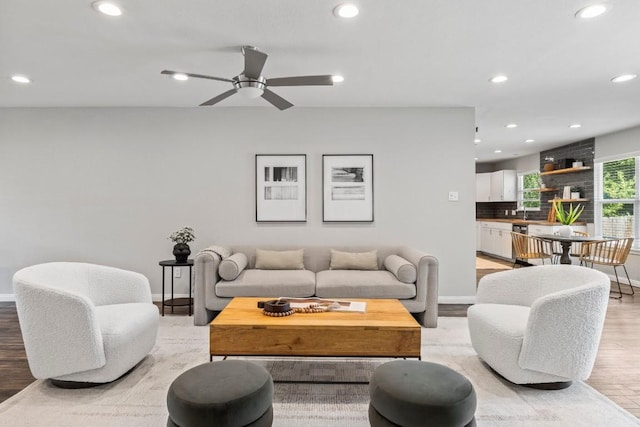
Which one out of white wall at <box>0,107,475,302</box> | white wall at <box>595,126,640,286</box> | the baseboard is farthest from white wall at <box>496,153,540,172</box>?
the baseboard

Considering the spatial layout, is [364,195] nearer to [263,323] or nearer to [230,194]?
[230,194]

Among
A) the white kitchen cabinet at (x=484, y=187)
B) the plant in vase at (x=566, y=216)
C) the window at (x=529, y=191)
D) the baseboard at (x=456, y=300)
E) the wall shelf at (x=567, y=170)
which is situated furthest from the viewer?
the white kitchen cabinet at (x=484, y=187)

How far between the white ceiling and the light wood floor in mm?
2437

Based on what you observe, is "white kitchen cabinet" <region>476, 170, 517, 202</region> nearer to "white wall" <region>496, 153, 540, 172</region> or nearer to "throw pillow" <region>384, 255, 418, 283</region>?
"white wall" <region>496, 153, 540, 172</region>

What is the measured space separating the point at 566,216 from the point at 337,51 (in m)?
6.11

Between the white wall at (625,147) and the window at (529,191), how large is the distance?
214 cm

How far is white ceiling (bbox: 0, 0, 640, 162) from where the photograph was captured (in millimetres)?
2441

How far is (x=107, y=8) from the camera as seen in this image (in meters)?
2.40

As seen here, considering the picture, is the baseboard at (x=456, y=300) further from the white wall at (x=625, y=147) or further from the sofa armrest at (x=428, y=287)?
the white wall at (x=625, y=147)

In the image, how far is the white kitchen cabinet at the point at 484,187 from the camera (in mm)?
9906

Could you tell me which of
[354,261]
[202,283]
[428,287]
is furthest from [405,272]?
[202,283]

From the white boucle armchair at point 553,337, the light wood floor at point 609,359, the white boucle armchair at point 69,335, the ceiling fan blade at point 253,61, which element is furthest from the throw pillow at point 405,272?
the white boucle armchair at point 69,335

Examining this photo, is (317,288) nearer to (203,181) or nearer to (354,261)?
(354,261)

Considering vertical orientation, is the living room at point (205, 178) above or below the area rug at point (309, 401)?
above
